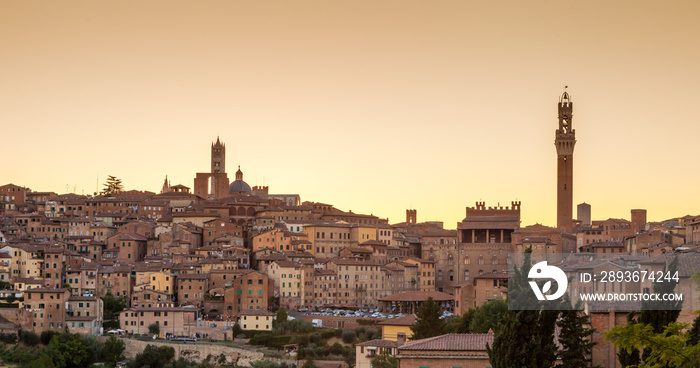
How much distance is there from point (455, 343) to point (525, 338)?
3306 millimetres

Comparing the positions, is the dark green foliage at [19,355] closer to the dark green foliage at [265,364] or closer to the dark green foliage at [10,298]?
the dark green foliage at [10,298]

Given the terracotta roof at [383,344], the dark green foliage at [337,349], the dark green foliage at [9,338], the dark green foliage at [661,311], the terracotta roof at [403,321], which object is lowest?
the dark green foliage at [337,349]

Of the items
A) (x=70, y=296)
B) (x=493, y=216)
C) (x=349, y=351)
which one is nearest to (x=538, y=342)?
(x=349, y=351)

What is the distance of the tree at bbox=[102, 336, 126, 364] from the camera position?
45.2m

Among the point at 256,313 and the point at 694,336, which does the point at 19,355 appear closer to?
the point at 256,313

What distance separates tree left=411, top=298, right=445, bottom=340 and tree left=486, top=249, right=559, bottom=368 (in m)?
13.9

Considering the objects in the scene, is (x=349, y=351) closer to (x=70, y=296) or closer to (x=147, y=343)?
(x=147, y=343)

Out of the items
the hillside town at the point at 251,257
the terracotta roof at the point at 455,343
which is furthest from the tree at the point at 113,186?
the terracotta roof at the point at 455,343

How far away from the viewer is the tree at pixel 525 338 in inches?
761

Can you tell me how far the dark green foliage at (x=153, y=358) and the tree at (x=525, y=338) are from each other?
27102 millimetres

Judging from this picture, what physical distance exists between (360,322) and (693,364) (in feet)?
115

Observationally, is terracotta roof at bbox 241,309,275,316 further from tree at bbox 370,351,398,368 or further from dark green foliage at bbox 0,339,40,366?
tree at bbox 370,351,398,368

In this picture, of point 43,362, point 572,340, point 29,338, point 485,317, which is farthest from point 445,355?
point 29,338

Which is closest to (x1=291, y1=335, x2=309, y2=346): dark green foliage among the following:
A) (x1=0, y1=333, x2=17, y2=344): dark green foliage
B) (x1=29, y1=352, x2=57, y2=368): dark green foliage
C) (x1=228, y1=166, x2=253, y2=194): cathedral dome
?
(x1=29, y1=352, x2=57, y2=368): dark green foliage
